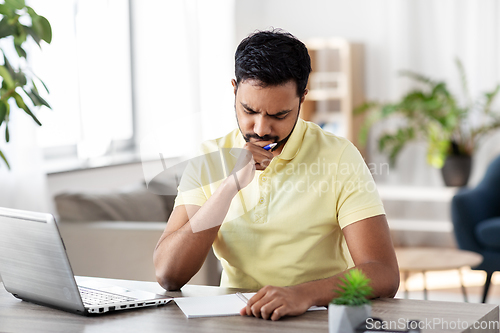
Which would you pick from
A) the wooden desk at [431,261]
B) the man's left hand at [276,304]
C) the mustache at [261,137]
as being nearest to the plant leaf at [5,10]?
the mustache at [261,137]

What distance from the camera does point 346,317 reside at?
3.00 feet

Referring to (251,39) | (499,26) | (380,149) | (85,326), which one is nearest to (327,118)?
(380,149)

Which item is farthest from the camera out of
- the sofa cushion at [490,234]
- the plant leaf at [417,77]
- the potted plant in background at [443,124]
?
the plant leaf at [417,77]

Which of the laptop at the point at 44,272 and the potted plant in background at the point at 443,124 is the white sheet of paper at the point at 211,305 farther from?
the potted plant in background at the point at 443,124

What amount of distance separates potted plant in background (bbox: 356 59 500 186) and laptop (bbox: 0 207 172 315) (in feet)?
12.2

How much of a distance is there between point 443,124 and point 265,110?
3524mm

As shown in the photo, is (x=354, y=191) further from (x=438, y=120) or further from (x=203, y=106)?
(x=438, y=120)

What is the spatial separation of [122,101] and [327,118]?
2.16 meters

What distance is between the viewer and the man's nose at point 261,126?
1.27 meters

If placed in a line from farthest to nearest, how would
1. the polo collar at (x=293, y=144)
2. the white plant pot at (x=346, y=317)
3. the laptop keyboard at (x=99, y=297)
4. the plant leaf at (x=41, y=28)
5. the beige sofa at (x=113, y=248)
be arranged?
1. the beige sofa at (x=113, y=248)
2. the plant leaf at (x=41, y=28)
3. the polo collar at (x=293, y=144)
4. the laptop keyboard at (x=99, y=297)
5. the white plant pot at (x=346, y=317)

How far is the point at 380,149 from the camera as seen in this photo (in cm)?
488

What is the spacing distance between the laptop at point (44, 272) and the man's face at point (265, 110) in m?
0.39

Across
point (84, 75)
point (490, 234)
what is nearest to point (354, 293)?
point (490, 234)

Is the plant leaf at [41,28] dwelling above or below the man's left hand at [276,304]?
above
